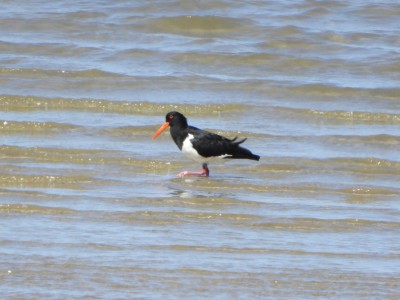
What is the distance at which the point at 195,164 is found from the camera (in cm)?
1093

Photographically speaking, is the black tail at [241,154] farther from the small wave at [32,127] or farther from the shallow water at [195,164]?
the small wave at [32,127]

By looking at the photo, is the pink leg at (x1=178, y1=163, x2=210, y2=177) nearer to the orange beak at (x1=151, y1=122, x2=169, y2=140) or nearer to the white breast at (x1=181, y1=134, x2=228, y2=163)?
the white breast at (x1=181, y1=134, x2=228, y2=163)

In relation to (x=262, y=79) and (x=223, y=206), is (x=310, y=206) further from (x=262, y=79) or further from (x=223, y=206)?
(x=262, y=79)

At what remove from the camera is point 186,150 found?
10.7 meters

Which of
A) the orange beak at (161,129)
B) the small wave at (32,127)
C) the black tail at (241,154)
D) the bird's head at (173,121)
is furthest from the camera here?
the small wave at (32,127)

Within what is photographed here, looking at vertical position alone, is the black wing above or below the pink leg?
A: above

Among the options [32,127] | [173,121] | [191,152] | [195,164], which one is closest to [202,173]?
[191,152]

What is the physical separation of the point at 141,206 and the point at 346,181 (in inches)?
89.7

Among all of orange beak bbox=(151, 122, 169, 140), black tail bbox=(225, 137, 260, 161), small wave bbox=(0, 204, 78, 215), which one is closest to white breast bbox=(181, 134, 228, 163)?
black tail bbox=(225, 137, 260, 161)

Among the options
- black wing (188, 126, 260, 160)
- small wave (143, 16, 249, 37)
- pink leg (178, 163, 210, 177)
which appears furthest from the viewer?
small wave (143, 16, 249, 37)

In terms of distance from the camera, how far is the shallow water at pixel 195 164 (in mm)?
6805

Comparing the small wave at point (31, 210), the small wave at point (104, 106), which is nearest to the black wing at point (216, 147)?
the small wave at point (104, 106)

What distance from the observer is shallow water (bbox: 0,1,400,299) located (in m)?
6.80

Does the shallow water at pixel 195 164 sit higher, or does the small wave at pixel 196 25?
the small wave at pixel 196 25
